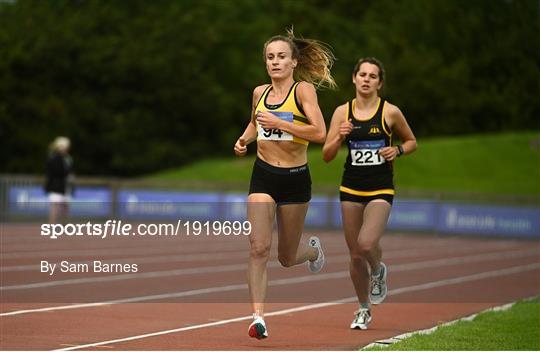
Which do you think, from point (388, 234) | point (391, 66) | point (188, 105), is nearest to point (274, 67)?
point (388, 234)

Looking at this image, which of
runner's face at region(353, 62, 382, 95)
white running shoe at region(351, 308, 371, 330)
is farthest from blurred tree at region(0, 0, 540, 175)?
white running shoe at region(351, 308, 371, 330)

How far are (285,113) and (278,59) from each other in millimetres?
431

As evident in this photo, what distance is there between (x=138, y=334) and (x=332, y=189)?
25.7m

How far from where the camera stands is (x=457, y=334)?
33.7ft

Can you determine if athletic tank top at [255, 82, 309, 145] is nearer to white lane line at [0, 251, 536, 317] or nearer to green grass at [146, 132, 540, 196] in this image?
white lane line at [0, 251, 536, 317]

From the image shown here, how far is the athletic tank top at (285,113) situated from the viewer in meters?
9.33

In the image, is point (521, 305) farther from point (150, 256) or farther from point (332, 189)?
point (332, 189)

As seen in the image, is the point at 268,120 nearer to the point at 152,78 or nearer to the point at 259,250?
the point at 259,250

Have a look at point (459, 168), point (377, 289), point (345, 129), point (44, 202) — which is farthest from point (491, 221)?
point (345, 129)

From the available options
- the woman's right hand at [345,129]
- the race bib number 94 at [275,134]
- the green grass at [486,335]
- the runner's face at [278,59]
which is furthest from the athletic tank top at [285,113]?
the green grass at [486,335]

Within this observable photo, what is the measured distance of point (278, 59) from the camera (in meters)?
9.45

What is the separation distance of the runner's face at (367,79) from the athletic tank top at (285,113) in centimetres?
139

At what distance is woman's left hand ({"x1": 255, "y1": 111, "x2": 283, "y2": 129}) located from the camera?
919 centimetres

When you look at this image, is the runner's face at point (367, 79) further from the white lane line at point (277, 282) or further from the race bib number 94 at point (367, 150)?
the white lane line at point (277, 282)
